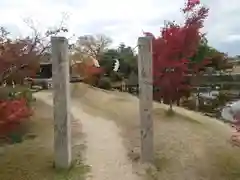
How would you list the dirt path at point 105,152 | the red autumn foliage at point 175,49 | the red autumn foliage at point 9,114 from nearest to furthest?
the red autumn foliage at point 9,114, the dirt path at point 105,152, the red autumn foliage at point 175,49

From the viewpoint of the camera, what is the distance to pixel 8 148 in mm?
12367

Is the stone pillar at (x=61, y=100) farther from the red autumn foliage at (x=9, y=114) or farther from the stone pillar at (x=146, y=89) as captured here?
the stone pillar at (x=146, y=89)

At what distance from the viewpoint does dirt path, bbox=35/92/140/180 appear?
10.6 metres

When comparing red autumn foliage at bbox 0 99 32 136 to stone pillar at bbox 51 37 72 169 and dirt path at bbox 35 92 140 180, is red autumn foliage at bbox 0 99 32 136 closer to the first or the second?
stone pillar at bbox 51 37 72 169

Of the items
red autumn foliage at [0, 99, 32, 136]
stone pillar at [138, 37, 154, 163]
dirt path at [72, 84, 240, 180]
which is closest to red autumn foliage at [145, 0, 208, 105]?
dirt path at [72, 84, 240, 180]

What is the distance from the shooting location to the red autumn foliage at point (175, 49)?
16328 mm

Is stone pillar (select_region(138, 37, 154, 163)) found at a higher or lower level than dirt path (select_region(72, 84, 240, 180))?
higher

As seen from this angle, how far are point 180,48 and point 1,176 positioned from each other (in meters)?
9.33

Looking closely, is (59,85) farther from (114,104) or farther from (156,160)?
(114,104)

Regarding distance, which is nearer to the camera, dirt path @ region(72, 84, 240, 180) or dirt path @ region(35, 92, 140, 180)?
dirt path @ region(35, 92, 140, 180)

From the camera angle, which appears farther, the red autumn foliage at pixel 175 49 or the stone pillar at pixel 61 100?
the red autumn foliage at pixel 175 49

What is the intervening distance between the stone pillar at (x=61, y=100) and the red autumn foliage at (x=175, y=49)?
6505mm

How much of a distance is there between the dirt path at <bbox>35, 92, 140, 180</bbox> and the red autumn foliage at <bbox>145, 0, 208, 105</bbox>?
3.10 meters

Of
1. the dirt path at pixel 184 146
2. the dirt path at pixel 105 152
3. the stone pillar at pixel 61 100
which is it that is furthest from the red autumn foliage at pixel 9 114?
the dirt path at pixel 184 146
